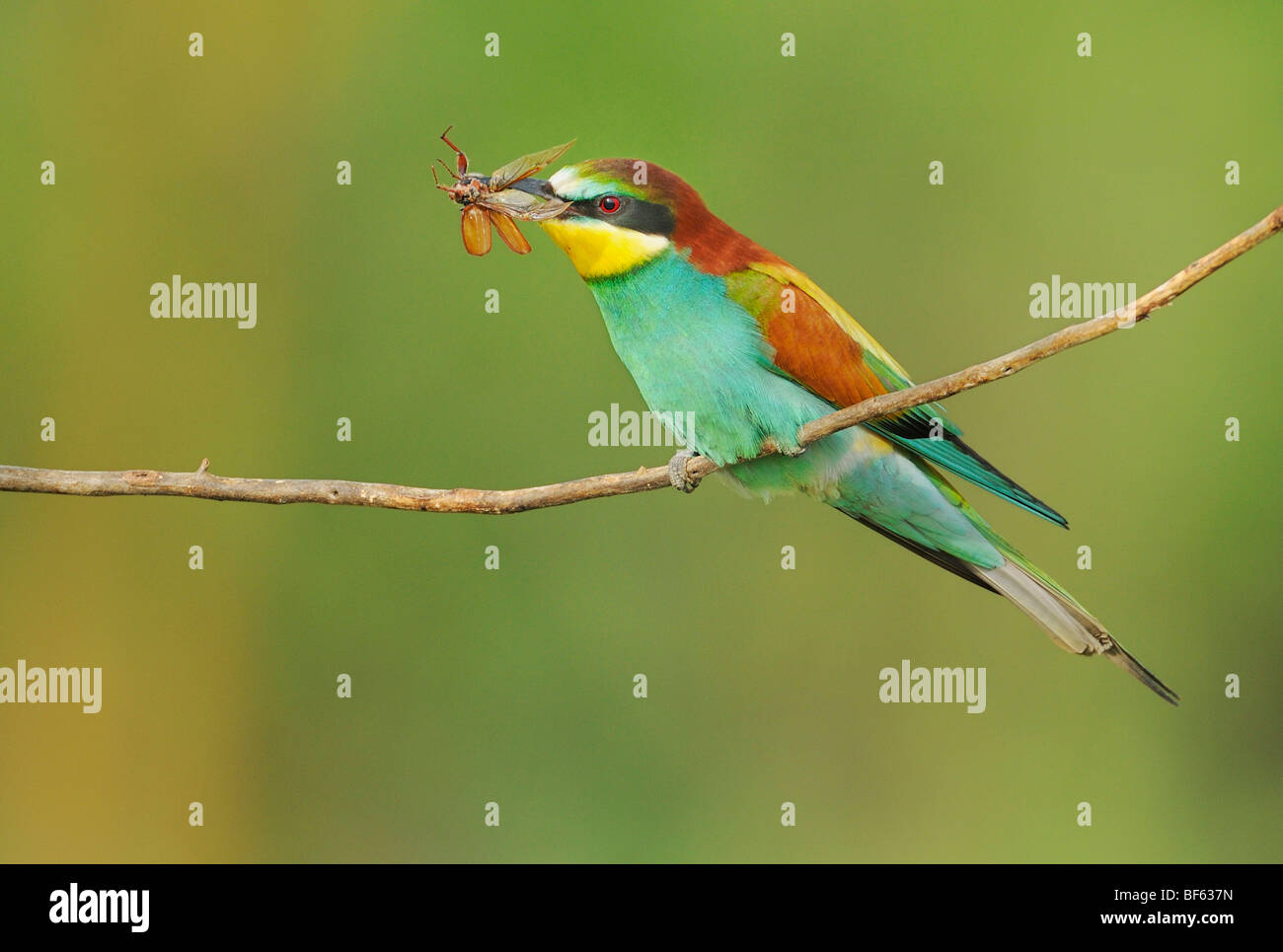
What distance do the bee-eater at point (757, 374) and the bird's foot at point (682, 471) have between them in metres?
0.02

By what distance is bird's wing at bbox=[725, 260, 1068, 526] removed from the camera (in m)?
2.39

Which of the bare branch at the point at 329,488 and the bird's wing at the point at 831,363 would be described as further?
the bird's wing at the point at 831,363

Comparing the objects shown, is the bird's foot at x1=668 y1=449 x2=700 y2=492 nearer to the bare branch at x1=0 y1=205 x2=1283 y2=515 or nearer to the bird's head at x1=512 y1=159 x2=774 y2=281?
the bare branch at x1=0 y1=205 x2=1283 y2=515

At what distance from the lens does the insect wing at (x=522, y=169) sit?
7.81 ft

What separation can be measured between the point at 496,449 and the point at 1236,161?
2371 millimetres

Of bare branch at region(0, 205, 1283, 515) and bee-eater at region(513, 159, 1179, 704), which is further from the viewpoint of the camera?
bee-eater at region(513, 159, 1179, 704)

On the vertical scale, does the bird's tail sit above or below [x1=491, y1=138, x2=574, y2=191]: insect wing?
below

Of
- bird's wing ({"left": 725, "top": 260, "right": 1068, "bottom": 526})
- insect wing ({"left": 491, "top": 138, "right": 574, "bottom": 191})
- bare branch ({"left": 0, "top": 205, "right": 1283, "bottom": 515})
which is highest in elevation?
insect wing ({"left": 491, "top": 138, "right": 574, "bottom": 191})

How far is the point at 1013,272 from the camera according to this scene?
3918 millimetres

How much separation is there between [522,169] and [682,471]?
630 millimetres

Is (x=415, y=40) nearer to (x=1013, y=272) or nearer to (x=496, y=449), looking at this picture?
(x=496, y=449)

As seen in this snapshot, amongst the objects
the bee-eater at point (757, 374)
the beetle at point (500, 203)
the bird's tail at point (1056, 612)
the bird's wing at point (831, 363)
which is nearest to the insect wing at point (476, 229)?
the beetle at point (500, 203)

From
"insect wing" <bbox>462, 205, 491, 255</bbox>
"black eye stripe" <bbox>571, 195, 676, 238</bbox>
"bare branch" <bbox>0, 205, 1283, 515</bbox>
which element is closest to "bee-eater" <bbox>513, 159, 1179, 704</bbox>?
"black eye stripe" <bbox>571, 195, 676, 238</bbox>

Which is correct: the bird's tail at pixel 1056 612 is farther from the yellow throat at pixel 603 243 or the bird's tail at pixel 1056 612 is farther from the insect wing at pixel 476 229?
the insect wing at pixel 476 229
